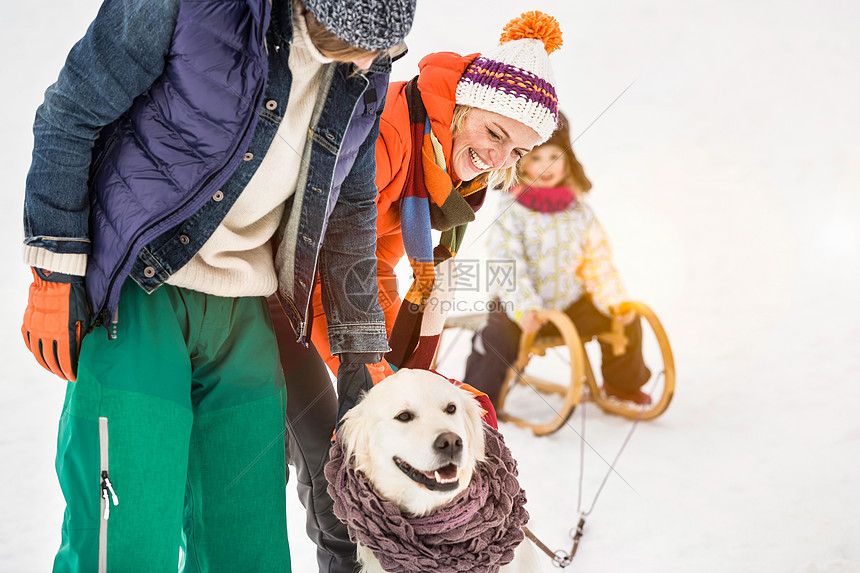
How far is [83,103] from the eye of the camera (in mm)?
821

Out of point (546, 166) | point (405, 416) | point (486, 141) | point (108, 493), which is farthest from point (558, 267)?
point (108, 493)

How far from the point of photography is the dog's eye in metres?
1.08

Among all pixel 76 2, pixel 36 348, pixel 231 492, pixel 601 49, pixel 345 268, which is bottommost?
pixel 231 492

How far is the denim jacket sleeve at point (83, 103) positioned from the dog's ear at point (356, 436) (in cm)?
49

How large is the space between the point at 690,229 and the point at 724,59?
960 mm

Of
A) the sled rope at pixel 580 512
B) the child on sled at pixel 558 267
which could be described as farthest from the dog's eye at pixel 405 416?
the child on sled at pixel 558 267

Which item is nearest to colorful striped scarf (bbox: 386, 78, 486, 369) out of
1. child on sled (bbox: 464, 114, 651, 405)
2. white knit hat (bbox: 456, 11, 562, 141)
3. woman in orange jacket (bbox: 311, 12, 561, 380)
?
woman in orange jacket (bbox: 311, 12, 561, 380)

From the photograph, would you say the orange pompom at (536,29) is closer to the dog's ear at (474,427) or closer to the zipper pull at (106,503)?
the dog's ear at (474,427)

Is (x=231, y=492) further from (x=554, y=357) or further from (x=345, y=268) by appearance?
(x=554, y=357)

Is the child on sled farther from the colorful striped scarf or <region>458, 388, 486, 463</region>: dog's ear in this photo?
<region>458, 388, 486, 463</region>: dog's ear

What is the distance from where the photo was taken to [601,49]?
3332 mm

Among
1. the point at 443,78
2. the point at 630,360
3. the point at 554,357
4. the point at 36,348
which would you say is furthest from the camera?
the point at 554,357

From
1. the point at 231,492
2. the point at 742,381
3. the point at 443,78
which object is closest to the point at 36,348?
the point at 231,492

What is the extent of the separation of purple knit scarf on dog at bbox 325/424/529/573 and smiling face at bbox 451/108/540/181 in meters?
0.69
